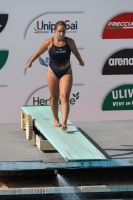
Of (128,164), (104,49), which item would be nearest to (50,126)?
(128,164)

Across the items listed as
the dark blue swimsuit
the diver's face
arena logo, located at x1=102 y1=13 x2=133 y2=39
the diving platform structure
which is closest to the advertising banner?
arena logo, located at x1=102 y1=13 x2=133 y2=39

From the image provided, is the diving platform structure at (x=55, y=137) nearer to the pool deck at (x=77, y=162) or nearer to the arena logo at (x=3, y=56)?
the pool deck at (x=77, y=162)

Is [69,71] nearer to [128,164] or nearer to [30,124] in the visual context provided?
[30,124]

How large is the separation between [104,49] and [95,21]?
470 mm

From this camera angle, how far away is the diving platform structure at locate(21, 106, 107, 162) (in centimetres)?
708

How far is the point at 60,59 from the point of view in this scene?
7.82 meters

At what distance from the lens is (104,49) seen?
9859 mm

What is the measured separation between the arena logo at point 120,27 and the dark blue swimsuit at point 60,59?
7.10ft

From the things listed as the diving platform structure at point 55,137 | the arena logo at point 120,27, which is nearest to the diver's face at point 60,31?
the diving platform structure at point 55,137

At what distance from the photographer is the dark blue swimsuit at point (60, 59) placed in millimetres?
7751

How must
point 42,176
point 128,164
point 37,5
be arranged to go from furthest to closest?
point 37,5
point 42,176
point 128,164

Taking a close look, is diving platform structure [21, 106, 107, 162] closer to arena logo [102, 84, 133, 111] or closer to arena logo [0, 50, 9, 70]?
arena logo [0, 50, 9, 70]

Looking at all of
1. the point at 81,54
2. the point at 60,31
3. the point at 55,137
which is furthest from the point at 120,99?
the point at 60,31

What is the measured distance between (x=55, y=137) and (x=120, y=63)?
2.72 m
